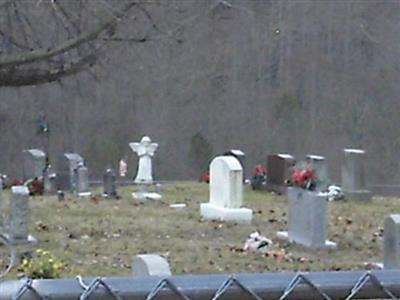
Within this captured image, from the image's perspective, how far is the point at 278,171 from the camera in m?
20.1

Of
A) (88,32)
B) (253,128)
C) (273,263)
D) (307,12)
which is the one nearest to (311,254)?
(273,263)

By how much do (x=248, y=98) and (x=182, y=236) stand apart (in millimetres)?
21756

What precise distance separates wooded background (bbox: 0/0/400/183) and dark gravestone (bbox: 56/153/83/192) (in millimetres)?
8374

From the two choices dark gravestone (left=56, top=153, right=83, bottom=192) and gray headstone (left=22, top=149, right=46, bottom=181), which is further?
gray headstone (left=22, top=149, right=46, bottom=181)

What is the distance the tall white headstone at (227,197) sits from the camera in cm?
1449

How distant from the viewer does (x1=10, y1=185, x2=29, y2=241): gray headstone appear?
1127 centimetres

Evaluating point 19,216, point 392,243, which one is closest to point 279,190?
point 19,216

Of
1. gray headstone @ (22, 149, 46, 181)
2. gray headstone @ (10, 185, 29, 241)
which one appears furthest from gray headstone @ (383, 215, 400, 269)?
gray headstone @ (22, 149, 46, 181)

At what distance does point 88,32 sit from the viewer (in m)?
9.78

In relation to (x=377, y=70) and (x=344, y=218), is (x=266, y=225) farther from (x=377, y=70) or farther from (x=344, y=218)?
(x=377, y=70)

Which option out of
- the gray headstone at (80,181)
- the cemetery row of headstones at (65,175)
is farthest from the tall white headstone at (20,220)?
the gray headstone at (80,181)

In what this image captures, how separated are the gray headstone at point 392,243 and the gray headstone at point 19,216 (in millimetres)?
3721

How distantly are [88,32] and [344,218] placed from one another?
253 inches

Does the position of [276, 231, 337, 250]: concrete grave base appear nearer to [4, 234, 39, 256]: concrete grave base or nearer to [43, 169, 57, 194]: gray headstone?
[4, 234, 39, 256]: concrete grave base
